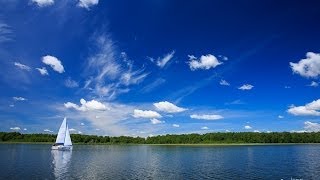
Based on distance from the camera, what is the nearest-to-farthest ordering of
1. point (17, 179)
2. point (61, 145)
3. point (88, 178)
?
point (17, 179) → point (88, 178) → point (61, 145)

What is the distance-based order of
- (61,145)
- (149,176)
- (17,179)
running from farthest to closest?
(61,145) → (149,176) → (17,179)

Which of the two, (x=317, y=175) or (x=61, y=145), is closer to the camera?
(x=317, y=175)

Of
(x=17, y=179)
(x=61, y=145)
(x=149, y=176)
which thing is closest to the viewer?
(x=17, y=179)

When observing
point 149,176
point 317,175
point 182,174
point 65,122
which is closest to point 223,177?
point 182,174

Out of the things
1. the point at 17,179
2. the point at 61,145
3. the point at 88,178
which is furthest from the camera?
the point at 61,145

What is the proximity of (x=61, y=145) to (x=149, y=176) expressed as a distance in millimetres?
103457

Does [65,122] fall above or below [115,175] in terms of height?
above

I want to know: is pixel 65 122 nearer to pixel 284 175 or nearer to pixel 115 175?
pixel 115 175

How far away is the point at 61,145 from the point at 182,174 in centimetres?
10388

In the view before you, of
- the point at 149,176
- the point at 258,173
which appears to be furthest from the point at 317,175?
the point at 149,176

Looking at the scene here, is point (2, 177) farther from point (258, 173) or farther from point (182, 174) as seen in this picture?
point (258, 173)

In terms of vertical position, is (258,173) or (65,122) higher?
(65,122)

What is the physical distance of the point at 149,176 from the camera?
58.4 m

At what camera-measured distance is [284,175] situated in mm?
58594
